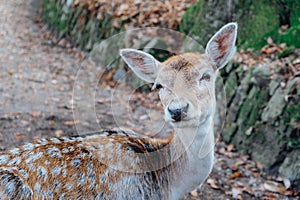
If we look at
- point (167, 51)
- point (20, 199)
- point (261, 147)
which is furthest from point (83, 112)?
point (20, 199)

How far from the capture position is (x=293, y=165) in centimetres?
568

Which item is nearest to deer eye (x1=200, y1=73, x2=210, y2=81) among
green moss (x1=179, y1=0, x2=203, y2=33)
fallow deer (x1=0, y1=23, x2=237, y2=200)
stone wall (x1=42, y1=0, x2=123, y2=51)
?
fallow deer (x1=0, y1=23, x2=237, y2=200)

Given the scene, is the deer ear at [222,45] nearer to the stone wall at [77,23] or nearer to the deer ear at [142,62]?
the deer ear at [142,62]

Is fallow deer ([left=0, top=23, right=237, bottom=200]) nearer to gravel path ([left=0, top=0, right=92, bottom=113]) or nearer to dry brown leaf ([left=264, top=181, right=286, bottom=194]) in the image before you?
dry brown leaf ([left=264, top=181, right=286, bottom=194])

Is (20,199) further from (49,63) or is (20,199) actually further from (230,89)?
(49,63)

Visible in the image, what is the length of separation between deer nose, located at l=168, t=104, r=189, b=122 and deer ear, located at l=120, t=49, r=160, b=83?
0.68m

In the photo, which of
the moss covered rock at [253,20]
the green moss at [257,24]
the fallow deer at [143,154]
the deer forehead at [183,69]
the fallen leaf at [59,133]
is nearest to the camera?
the fallow deer at [143,154]

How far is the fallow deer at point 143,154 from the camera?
11.1 feet

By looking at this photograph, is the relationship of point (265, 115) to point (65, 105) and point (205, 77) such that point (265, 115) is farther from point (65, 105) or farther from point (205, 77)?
point (65, 105)

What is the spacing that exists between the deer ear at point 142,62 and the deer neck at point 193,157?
1.89 feet

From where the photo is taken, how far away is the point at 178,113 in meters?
3.43

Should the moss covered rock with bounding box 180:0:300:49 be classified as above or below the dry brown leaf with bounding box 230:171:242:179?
above

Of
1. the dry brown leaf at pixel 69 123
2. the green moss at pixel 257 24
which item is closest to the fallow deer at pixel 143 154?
the dry brown leaf at pixel 69 123

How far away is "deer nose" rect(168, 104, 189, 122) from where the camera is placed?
135 inches
